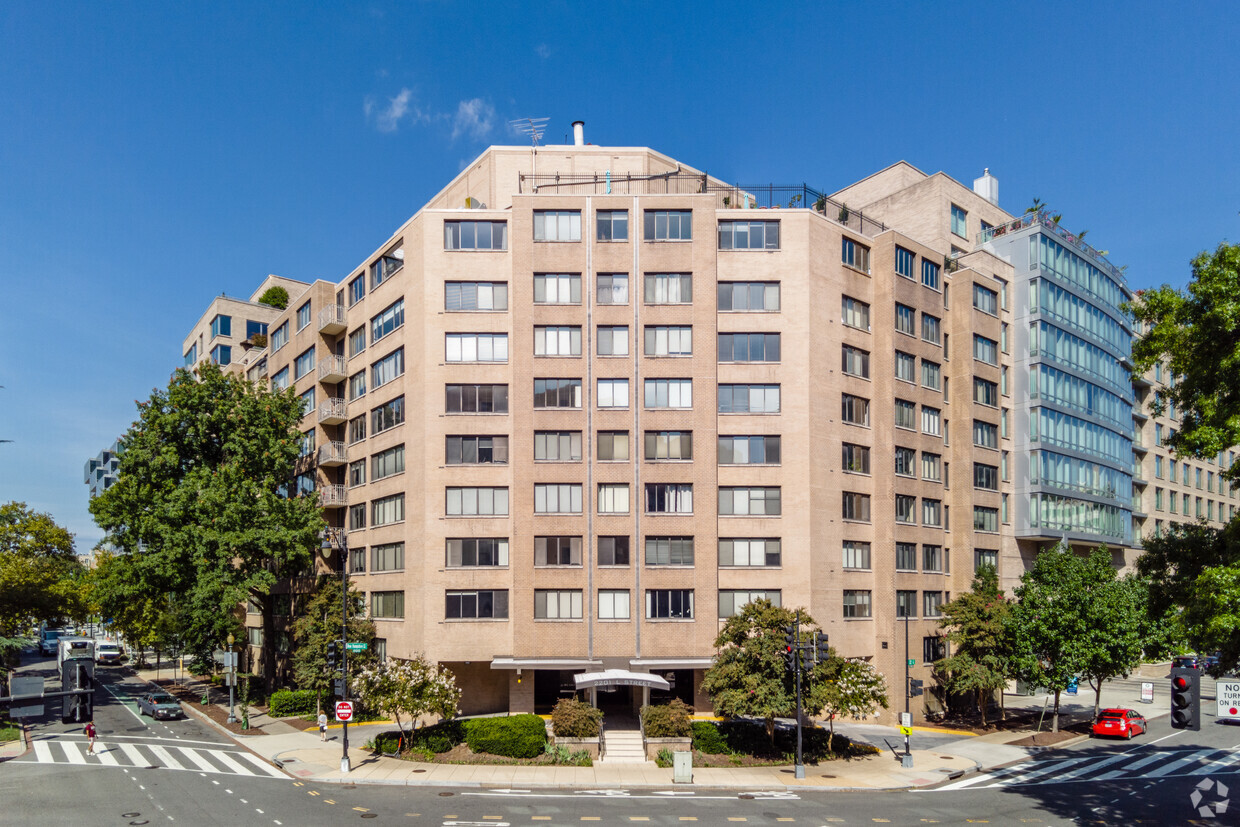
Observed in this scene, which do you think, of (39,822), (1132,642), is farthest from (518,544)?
(1132,642)

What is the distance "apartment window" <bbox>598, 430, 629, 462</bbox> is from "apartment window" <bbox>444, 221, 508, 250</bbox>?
11906 mm

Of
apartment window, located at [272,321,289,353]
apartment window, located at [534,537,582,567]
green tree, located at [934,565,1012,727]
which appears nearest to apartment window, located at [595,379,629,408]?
apartment window, located at [534,537,582,567]

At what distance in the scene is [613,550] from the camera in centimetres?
4681

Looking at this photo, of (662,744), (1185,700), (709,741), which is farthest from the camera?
(662,744)

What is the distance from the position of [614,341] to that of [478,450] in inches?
371

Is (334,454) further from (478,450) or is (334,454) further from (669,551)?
(669,551)

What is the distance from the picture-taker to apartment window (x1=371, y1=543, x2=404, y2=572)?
166 ft

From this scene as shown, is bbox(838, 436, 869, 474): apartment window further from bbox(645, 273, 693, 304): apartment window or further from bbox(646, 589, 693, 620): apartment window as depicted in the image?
bbox(645, 273, 693, 304): apartment window

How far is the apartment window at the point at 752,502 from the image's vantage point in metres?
47.5

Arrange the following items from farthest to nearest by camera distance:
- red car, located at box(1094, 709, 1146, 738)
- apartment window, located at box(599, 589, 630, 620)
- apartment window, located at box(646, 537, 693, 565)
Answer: red car, located at box(1094, 709, 1146, 738), apartment window, located at box(646, 537, 693, 565), apartment window, located at box(599, 589, 630, 620)

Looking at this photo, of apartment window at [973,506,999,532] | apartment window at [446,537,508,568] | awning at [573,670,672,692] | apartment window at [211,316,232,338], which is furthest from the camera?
apartment window at [211,316,232,338]

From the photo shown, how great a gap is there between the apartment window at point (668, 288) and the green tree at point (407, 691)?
22.6 m

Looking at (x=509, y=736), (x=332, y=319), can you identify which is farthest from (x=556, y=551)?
(x=332, y=319)

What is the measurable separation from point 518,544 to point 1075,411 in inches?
1675
